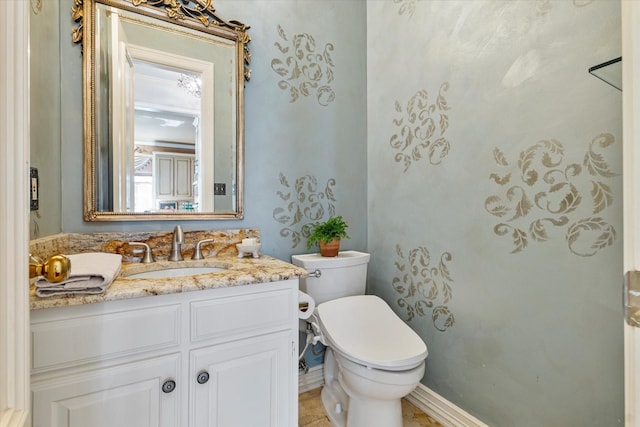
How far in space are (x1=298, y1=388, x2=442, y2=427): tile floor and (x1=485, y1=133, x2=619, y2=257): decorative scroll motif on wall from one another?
3.17 feet

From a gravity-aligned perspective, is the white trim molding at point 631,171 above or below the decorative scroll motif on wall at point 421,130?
below

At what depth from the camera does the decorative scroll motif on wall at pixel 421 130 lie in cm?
146

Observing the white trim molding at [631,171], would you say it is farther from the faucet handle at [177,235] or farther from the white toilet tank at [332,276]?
the faucet handle at [177,235]

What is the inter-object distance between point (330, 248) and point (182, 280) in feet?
2.72

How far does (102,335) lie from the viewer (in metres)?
0.81

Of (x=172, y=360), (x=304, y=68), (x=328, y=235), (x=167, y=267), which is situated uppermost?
(x=304, y=68)

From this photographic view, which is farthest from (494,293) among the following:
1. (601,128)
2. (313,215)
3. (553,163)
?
(313,215)

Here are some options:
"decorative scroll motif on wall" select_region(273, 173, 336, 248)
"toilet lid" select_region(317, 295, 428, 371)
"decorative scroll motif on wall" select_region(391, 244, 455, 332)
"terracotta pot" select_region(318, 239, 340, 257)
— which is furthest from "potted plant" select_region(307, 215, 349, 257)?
"decorative scroll motif on wall" select_region(391, 244, 455, 332)

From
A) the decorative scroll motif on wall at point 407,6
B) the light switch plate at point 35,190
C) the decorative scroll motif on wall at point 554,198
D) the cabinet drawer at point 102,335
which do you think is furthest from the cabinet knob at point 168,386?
the decorative scroll motif on wall at point 407,6

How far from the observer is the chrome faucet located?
4.28 ft

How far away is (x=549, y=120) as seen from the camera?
3.60ft

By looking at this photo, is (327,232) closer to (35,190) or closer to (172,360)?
(172,360)

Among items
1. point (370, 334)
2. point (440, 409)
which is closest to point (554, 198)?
point (370, 334)

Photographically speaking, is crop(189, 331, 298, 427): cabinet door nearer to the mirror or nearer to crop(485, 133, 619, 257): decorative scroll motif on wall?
the mirror
